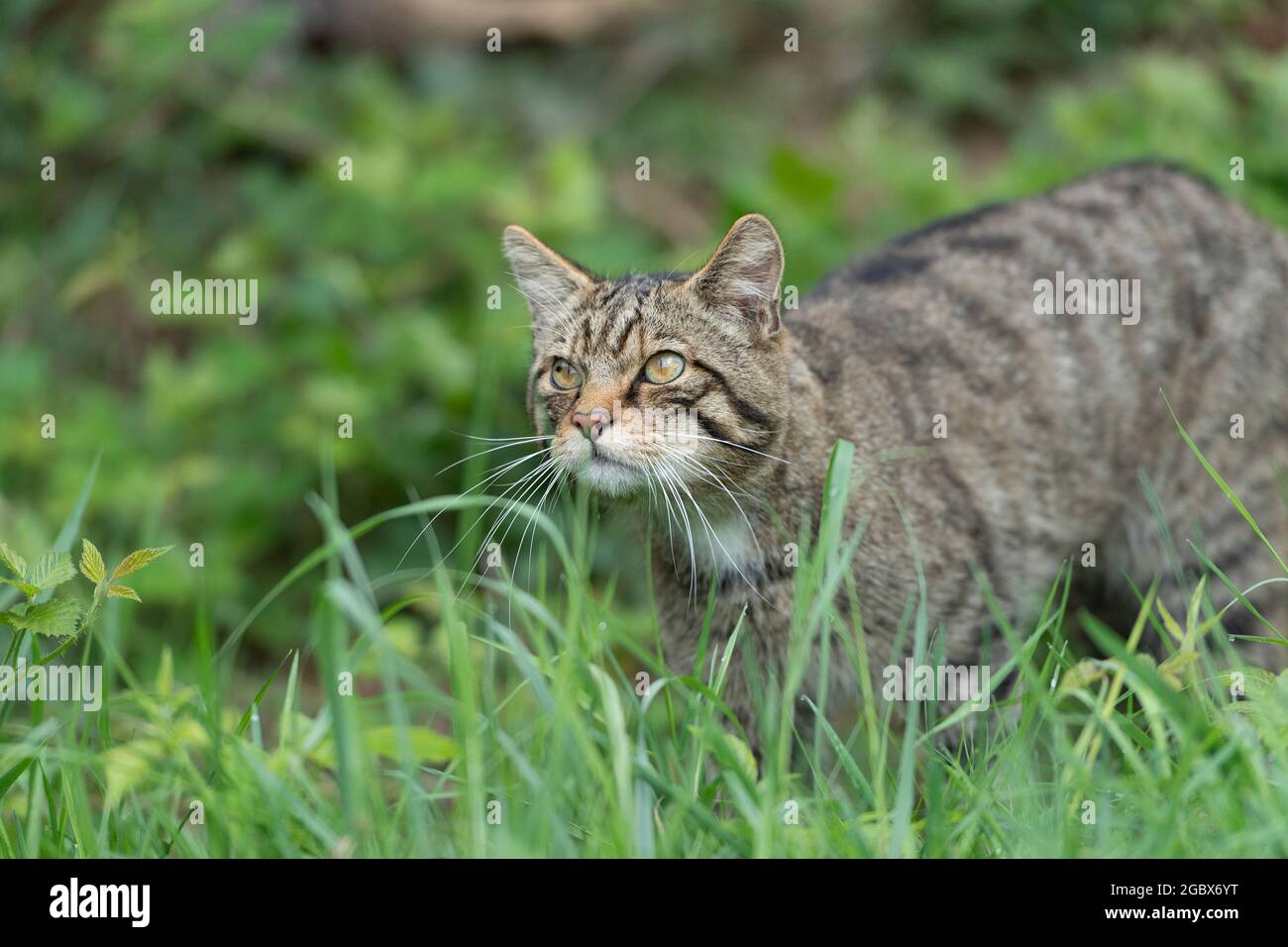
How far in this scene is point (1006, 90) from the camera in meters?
8.51

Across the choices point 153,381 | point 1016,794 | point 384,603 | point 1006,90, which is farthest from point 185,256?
point 1016,794

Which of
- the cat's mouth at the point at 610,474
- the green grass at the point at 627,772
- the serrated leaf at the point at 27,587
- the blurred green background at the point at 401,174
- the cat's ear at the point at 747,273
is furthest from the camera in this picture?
the blurred green background at the point at 401,174

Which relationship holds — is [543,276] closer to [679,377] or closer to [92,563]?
[679,377]

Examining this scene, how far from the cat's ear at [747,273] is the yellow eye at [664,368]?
22 centimetres

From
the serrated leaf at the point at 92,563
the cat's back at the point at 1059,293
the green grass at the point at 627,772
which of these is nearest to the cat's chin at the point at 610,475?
the green grass at the point at 627,772

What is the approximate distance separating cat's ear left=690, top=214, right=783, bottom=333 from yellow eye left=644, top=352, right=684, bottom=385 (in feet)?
0.73

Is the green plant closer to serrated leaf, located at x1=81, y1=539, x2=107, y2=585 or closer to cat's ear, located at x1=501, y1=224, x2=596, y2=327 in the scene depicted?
serrated leaf, located at x1=81, y1=539, x2=107, y2=585

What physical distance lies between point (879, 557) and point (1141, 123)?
4.02m

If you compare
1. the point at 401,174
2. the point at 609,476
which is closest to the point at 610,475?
the point at 609,476

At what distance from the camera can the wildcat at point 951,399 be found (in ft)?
12.6

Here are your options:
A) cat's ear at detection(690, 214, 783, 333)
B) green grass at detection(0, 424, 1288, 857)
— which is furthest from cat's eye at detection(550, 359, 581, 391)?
green grass at detection(0, 424, 1288, 857)

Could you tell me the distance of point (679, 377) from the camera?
3.79m

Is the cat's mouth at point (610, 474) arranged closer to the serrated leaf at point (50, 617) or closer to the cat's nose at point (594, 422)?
the cat's nose at point (594, 422)
